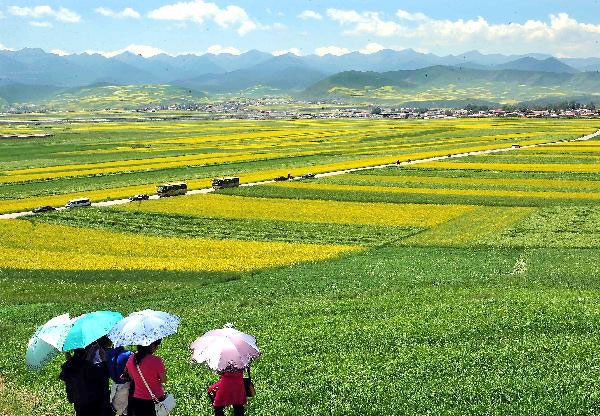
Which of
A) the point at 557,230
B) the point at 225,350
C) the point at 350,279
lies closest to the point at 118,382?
the point at 225,350

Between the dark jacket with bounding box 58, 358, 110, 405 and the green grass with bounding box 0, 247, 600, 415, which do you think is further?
the green grass with bounding box 0, 247, 600, 415

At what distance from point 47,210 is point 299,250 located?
30.7 metres

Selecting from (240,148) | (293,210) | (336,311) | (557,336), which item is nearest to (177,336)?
(336,311)

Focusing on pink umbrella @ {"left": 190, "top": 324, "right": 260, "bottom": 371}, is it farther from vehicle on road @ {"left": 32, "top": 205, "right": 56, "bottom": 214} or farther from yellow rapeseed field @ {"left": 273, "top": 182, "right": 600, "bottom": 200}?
yellow rapeseed field @ {"left": 273, "top": 182, "right": 600, "bottom": 200}

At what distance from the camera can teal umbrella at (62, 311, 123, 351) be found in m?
13.2

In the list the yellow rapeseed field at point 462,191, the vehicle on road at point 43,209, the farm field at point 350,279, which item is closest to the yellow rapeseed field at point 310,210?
the farm field at point 350,279

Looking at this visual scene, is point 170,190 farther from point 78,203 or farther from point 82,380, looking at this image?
point 82,380

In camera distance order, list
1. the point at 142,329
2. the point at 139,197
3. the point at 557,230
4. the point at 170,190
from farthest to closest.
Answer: the point at 170,190, the point at 139,197, the point at 557,230, the point at 142,329

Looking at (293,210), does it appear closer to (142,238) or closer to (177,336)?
(142,238)

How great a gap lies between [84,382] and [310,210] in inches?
1850

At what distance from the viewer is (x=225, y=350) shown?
13.1 meters

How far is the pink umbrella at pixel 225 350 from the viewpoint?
42.7 ft

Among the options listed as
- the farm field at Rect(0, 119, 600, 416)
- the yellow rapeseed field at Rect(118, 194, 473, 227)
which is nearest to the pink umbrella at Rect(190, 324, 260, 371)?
the farm field at Rect(0, 119, 600, 416)

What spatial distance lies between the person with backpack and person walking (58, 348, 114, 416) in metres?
0.19
